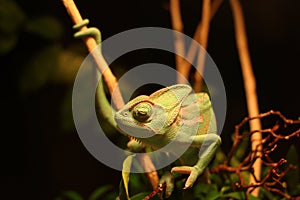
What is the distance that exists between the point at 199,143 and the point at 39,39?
3.50 feet

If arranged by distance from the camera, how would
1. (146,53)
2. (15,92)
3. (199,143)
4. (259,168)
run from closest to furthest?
(199,143), (259,168), (146,53), (15,92)

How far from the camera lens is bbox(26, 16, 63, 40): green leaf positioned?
1713mm

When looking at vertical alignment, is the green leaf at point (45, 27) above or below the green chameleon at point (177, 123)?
above

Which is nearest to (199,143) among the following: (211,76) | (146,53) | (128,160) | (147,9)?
(128,160)

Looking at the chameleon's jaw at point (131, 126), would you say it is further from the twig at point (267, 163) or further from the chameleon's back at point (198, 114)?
the twig at point (267, 163)

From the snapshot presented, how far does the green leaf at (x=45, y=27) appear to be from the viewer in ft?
5.62

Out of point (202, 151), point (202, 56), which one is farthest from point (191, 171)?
point (202, 56)

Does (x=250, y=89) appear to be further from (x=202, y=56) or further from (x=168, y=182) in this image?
(x=168, y=182)

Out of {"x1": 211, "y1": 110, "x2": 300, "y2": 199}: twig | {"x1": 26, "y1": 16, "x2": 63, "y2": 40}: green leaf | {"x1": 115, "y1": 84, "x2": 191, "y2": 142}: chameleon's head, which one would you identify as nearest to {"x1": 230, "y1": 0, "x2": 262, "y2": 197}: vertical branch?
{"x1": 211, "y1": 110, "x2": 300, "y2": 199}: twig

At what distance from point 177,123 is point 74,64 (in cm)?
101

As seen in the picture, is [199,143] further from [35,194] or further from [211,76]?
[35,194]

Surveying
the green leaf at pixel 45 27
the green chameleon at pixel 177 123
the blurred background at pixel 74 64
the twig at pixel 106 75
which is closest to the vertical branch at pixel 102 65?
the twig at pixel 106 75

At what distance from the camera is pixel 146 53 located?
1.69 metres

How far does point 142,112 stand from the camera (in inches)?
30.4
